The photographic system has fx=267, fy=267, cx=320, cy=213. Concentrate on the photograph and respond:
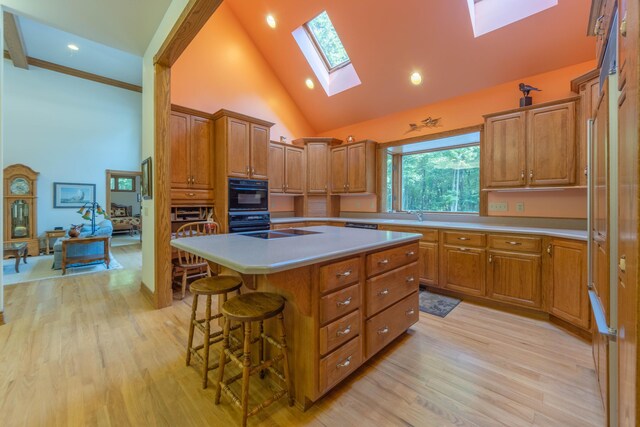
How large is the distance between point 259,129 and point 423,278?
313 centimetres

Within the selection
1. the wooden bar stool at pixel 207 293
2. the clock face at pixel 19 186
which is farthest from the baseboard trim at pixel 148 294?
the clock face at pixel 19 186

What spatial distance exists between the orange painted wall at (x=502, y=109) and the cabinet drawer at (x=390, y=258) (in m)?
1.91

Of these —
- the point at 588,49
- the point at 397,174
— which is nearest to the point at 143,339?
the point at 397,174

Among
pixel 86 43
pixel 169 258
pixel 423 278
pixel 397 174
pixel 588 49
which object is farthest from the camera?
pixel 86 43

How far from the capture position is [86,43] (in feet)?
18.5

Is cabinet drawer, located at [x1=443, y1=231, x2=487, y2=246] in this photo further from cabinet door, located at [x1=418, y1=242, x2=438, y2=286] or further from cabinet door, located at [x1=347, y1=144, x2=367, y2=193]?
cabinet door, located at [x1=347, y1=144, x2=367, y2=193]

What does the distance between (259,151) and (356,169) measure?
169 centimetres

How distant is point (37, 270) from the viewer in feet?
15.0

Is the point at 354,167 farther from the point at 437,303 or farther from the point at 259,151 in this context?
the point at 437,303

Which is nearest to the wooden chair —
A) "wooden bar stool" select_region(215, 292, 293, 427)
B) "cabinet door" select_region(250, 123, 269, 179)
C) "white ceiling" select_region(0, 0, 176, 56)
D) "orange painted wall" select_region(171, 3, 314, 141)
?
"cabinet door" select_region(250, 123, 269, 179)

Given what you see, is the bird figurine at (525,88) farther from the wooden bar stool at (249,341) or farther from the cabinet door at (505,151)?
the wooden bar stool at (249,341)

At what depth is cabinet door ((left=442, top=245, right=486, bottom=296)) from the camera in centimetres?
300

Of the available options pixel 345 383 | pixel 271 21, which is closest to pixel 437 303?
pixel 345 383

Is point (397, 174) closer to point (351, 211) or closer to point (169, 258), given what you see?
point (351, 211)
